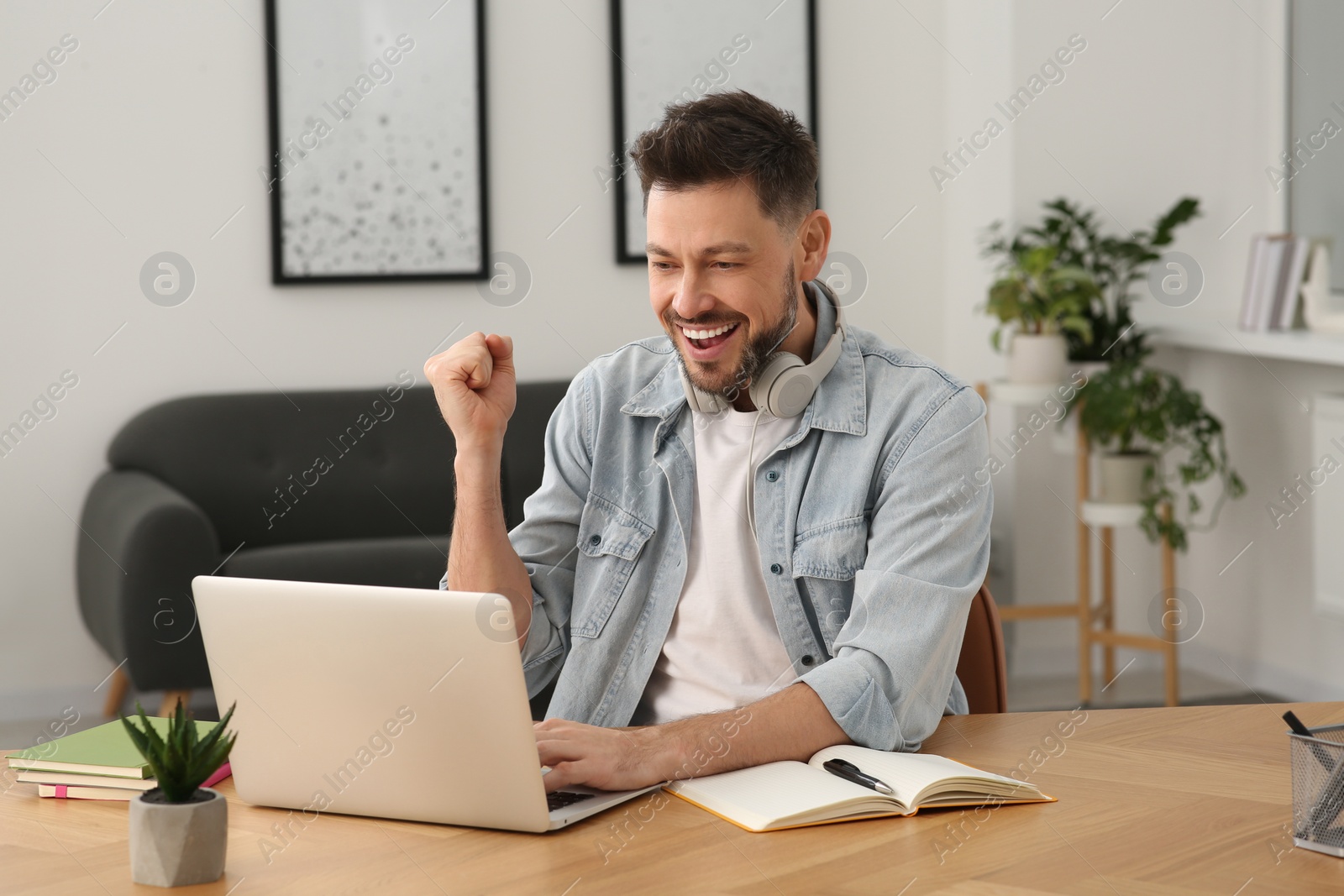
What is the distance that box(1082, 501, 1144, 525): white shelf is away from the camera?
377 centimetres

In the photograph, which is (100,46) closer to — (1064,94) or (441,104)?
(441,104)

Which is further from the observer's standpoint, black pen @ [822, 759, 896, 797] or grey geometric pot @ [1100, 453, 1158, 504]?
grey geometric pot @ [1100, 453, 1158, 504]

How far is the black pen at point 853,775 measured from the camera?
3.88ft

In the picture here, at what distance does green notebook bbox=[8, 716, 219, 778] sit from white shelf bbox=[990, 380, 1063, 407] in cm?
295

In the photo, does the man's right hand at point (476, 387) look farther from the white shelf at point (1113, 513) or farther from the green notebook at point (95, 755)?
the white shelf at point (1113, 513)

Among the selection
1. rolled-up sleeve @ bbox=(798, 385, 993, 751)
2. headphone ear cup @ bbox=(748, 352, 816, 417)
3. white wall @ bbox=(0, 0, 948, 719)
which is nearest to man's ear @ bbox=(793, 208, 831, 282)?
headphone ear cup @ bbox=(748, 352, 816, 417)

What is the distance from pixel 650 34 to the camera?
416 cm

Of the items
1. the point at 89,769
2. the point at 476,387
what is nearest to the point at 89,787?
the point at 89,769

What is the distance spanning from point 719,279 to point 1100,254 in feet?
8.61

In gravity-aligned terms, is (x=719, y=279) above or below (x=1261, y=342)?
above

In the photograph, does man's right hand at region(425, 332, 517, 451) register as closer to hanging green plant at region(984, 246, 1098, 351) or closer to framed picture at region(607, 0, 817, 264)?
hanging green plant at region(984, 246, 1098, 351)

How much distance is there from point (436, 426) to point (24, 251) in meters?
1.25

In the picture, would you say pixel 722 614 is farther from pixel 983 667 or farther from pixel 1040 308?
pixel 1040 308

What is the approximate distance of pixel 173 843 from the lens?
1006 millimetres
